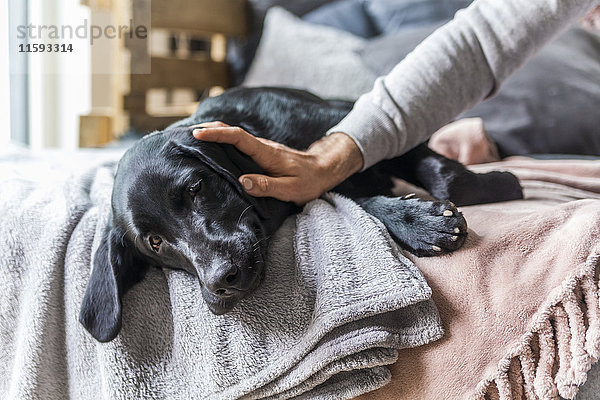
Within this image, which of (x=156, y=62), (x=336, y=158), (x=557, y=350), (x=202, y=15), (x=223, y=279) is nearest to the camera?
(x=557, y=350)

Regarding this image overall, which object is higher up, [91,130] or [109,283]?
[109,283]

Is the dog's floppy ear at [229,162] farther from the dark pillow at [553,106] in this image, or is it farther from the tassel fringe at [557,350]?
the dark pillow at [553,106]

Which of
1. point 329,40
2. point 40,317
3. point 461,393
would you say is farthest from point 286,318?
point 329,40

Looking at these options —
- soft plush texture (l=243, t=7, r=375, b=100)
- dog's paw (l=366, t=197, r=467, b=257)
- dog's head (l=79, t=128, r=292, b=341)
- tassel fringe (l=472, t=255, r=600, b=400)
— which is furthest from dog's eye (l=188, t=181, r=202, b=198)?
soft plush texture (l=243, t=7, r=375, b=100)

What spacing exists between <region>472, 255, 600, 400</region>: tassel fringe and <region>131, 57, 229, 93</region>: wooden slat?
8.58 feet

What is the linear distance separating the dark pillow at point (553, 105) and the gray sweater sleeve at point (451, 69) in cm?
75

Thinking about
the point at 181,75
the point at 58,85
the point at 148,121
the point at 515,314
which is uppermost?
the point at 515,314

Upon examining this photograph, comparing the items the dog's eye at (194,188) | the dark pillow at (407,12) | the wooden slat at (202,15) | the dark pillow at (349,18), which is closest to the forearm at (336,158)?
the dog's eye at (194,188)

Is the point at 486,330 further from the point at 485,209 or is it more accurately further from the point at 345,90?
the point at 345,90

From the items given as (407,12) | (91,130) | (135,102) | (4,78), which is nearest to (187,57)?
(135,102)

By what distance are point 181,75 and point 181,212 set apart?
231cm

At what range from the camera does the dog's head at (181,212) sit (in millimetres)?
1047

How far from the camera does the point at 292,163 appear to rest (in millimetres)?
1140

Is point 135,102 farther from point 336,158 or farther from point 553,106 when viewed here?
point 336,158
